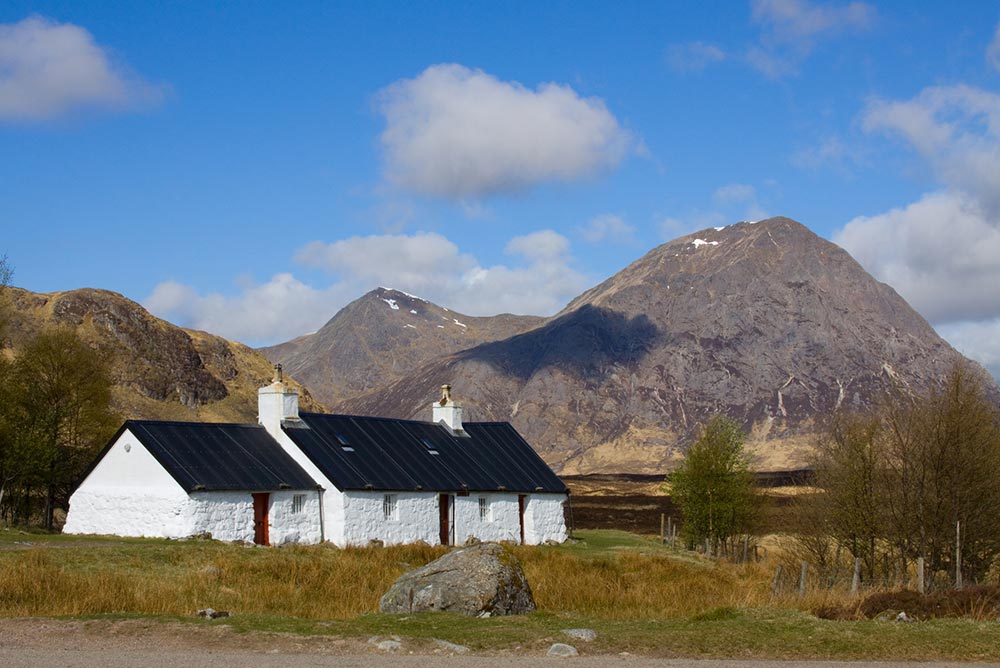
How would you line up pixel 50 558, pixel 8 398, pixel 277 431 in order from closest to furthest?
pixel 50 558, pixel 277 431, pixel 8 398

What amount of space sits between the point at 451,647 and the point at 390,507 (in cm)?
2791

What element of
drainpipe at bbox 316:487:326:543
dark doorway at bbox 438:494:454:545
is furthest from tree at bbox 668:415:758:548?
drainpipe at bbox 316:487:326:543

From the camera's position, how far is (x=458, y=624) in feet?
61.8

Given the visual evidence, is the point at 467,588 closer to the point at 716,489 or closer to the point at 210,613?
the point at 210,613

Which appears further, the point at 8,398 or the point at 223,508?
the point at 8,398

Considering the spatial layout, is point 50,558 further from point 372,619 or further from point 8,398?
point 8,398

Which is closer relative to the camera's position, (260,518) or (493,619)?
(493,619)

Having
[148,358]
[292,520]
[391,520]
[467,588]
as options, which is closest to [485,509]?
[391,520]

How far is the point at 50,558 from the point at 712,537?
32400 millimetres

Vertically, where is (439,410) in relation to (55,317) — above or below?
below

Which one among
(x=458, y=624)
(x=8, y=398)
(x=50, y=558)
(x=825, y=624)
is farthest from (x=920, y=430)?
(x=8, y=398)

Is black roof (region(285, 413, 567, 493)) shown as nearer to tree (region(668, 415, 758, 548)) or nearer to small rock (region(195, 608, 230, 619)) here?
tree (region(668, 415, 758, 548))

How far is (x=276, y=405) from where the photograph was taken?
44.8 metres

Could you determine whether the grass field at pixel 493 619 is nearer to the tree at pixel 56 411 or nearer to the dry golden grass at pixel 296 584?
the dry golden grass at pixel 296 584
